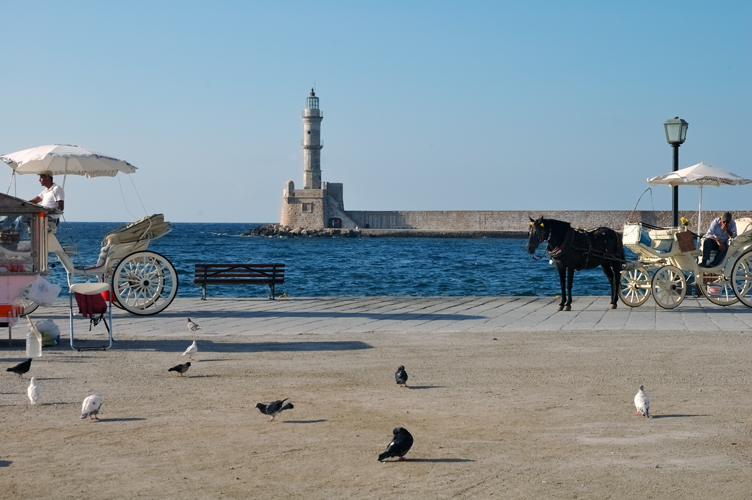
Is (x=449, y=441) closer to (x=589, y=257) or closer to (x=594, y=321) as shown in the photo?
(x=594, y=321)

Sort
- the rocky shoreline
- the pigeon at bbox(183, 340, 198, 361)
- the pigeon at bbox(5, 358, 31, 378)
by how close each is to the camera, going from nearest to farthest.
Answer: the pigeon at bbox(5, 358, 31, 378) → the pigeon at bbox(183, 340, 198, 361) → the rocky shoreline

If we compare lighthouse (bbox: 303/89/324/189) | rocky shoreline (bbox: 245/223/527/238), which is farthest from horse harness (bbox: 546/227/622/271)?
rocky shoreline (bbox: 245/223/527/238)

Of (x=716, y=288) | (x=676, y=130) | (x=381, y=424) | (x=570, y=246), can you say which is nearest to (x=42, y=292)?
(x=381, y=424)

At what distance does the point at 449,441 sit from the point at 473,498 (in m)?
1.00

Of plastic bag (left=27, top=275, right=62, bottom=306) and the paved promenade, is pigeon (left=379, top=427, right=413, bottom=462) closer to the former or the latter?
plastic bag (left=27, top=275, right=62, bottom=306)

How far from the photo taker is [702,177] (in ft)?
44.0

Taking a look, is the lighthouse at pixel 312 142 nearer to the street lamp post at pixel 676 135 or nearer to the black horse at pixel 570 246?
the street lamp post at pixel 676 135

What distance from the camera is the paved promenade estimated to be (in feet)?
33.7

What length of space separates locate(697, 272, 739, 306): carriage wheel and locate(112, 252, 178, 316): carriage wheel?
8120 millimetres

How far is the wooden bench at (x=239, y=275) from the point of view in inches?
597

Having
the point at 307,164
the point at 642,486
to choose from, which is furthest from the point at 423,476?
the point at 307,164

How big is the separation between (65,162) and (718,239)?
9815 millimetres

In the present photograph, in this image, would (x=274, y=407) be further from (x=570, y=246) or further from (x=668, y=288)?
(x=668, y=288)

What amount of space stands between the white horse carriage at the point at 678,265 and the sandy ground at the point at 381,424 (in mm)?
3825
